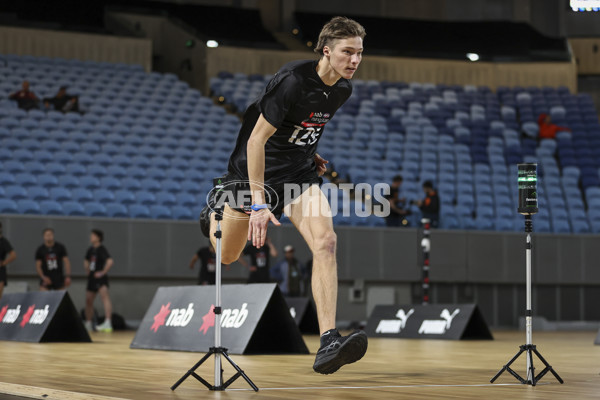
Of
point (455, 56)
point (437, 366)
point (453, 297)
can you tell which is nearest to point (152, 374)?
point (437, 366)

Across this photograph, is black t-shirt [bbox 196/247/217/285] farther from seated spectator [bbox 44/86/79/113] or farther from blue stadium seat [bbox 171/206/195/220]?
seated spectator [bbox 44/86/79/113]

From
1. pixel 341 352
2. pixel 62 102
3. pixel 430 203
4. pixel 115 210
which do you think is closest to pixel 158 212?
pixel 115 210

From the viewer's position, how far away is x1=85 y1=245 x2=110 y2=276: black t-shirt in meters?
14.5

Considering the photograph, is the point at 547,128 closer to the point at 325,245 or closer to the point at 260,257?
the point at 260,257

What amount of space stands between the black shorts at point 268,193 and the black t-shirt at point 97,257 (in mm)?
9138

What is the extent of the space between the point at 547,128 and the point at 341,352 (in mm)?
18592

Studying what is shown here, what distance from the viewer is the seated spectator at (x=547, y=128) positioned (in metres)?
22.3

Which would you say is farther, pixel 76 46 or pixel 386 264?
pixel 76 46

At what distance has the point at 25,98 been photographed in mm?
18703

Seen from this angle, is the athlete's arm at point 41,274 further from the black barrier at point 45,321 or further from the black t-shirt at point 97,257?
the black barrier at point 45,321

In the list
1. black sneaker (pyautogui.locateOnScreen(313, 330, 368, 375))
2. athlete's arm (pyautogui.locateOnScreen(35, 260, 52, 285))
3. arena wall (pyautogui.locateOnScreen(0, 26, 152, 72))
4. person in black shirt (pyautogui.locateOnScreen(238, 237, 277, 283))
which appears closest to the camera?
black sneaker (pyautogui.locateOnScreen(313, 330, 368, 375))

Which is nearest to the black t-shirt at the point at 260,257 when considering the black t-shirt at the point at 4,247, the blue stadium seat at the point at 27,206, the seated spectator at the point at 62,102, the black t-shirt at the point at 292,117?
the blue stadium seat at the point at 27,206

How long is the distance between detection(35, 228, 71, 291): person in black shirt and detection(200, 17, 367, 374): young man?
8.85 meters

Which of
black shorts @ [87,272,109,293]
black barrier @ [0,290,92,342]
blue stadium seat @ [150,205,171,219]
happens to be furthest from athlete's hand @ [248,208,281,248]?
blue stadium seat @ [150,205,171,219]
